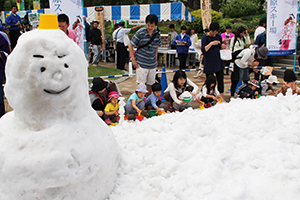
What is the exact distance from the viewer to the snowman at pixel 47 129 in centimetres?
132

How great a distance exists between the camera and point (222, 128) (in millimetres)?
2334

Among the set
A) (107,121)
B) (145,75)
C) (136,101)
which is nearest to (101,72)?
(145,75)

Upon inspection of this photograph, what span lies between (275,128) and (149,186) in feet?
4.40

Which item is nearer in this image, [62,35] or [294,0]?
[62,35]

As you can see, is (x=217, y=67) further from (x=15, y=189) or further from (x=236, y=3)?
(x=236, y=3)

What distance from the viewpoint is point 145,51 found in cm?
471

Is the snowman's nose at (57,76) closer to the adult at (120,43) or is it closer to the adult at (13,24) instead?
the adult at (120,43)

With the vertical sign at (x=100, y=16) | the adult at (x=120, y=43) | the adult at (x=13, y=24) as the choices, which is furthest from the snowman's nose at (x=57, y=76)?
the vertical sign at (x=100, y=16)

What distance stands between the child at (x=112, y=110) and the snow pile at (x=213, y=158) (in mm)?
1508

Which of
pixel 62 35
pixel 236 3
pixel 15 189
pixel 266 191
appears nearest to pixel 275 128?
pixel 266 191

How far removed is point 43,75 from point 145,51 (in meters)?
3.51

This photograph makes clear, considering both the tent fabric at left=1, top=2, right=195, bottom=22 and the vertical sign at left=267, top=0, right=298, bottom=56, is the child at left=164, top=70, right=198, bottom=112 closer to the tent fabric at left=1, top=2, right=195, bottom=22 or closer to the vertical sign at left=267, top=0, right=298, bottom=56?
the vertical sign at left=267, top=0, right=298, bottom=56

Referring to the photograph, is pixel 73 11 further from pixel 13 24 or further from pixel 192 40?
pixel 192 40

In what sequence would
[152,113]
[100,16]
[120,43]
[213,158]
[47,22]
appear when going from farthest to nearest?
[100,16] < [120,43] < [152,113] < [213,158] < [47,22]
